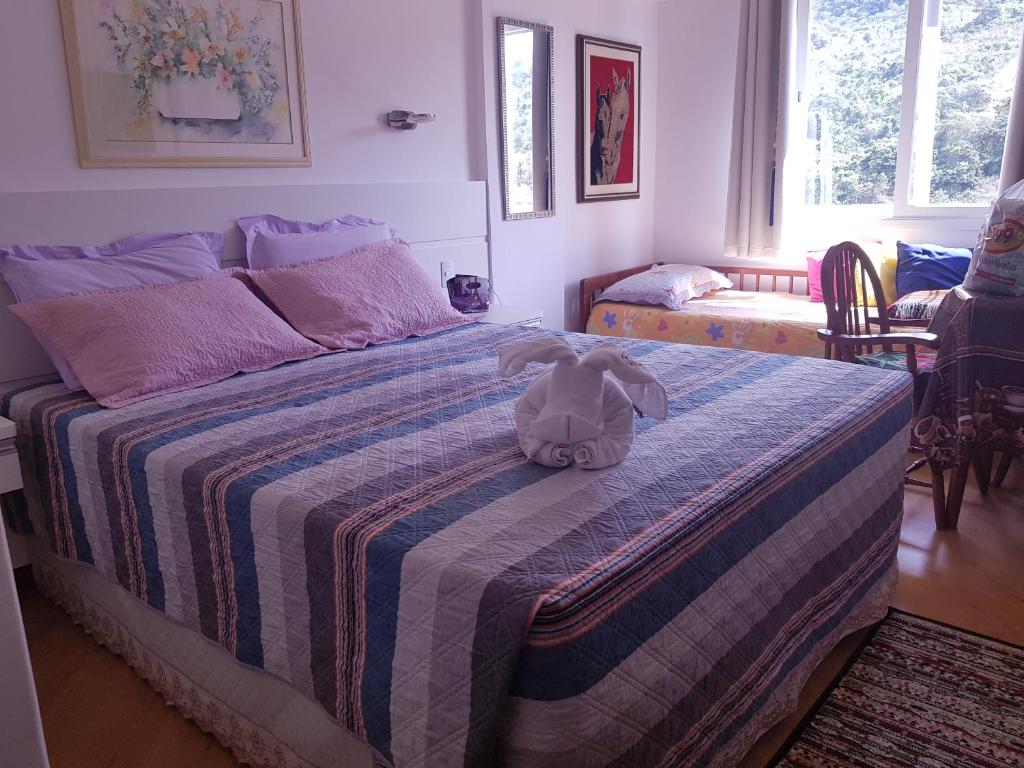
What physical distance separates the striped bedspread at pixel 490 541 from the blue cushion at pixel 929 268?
6.24ft

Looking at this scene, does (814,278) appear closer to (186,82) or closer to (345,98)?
(345,98)

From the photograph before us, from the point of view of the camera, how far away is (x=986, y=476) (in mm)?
2934

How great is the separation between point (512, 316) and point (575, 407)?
1.87 metres

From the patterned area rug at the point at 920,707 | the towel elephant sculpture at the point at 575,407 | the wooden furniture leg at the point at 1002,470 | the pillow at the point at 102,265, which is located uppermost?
the pillow at the point at 102,265

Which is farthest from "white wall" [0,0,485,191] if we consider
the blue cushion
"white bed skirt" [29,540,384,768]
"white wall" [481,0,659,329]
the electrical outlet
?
the blue cushion

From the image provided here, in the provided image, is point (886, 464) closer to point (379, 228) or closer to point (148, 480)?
point (148, 480)

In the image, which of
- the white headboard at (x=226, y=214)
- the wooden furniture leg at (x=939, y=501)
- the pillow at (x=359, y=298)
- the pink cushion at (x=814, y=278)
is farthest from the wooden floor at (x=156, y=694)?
the pink cushion at (x=814, y=278)

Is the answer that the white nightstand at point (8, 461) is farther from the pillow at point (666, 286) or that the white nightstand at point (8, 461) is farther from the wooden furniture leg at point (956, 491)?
the pillow at point (666, 286)

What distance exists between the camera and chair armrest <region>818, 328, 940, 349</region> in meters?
2.66

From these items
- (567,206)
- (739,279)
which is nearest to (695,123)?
(739,279)

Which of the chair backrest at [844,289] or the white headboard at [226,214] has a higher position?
the white headboard at [226,214]

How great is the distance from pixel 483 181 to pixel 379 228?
0.77 metres

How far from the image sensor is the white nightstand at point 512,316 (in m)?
3.27

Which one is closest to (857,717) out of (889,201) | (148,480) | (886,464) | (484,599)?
(886,464)
